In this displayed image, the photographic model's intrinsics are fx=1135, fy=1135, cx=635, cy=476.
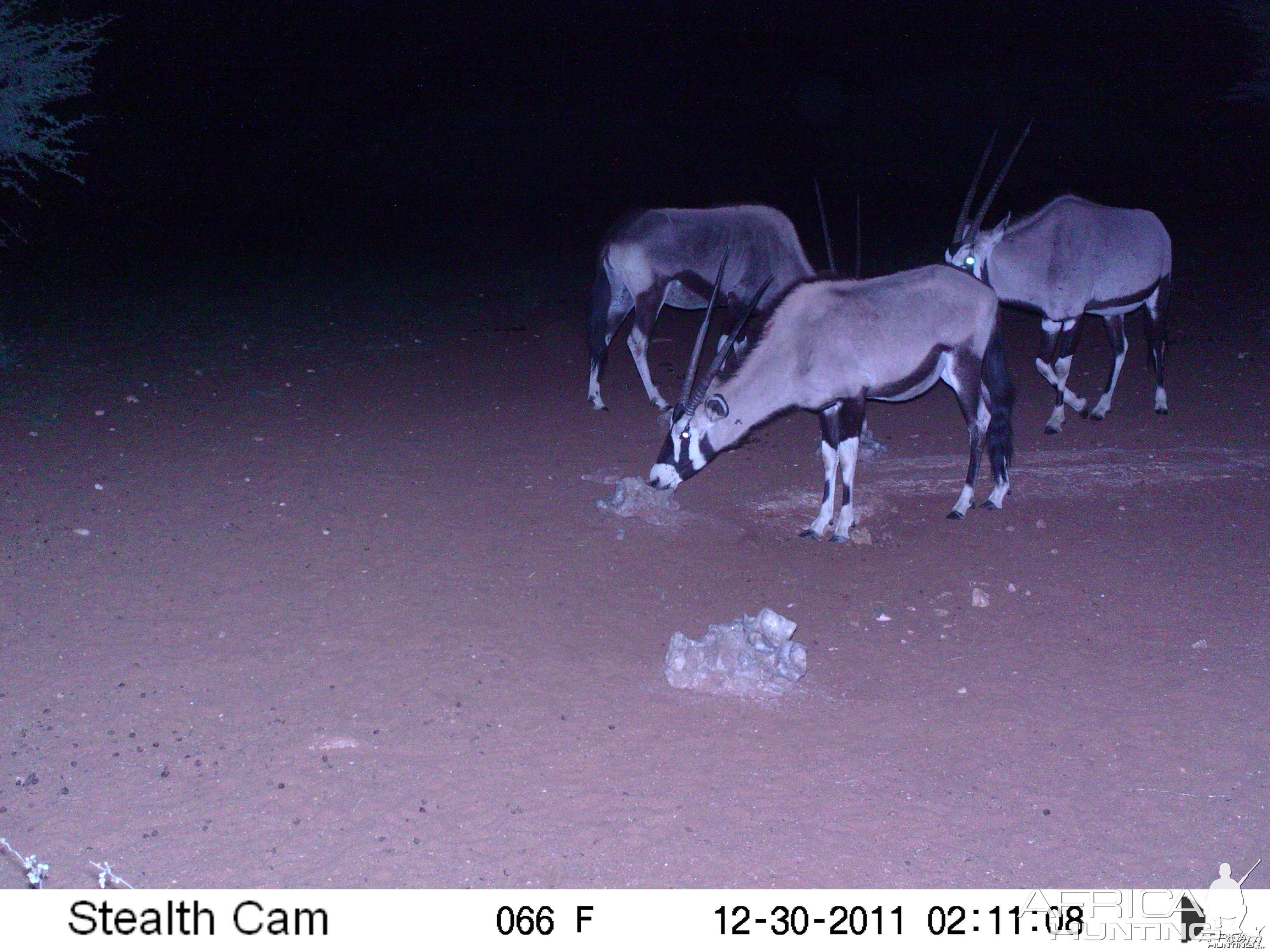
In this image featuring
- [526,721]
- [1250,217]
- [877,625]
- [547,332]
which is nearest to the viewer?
[526,721]

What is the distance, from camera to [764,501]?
8508 mm

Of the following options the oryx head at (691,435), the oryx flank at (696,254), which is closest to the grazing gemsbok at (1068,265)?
the oryx flank at (696,254)

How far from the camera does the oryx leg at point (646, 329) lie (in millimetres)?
10633

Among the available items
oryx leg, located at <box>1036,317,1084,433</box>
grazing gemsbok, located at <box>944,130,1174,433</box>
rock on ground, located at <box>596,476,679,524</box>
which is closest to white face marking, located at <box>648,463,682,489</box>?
rock on ground, located at <box>596,476,679,524</box>

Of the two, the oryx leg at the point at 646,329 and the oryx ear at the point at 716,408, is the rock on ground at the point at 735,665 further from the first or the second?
the oryx leg at the point at 646,329

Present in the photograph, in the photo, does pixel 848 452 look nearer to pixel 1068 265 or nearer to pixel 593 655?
pixel 593 655

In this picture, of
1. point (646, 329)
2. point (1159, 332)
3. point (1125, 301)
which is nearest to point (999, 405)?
point (1125, 301)

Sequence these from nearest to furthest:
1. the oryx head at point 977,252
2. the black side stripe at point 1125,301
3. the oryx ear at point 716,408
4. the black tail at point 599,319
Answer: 1. the oryx ear at point 716,408
2. the oryx head at point 977,252
3. the black side stripe at point 1125,301
4. the black tail at point 599,319

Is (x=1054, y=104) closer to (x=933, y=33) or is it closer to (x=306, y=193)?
(x=933, y=33)

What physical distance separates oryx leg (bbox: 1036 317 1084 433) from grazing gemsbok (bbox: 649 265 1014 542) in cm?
255

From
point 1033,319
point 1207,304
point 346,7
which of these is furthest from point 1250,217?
point 346,7

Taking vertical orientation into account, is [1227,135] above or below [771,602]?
above

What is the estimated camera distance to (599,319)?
11109 millimetres

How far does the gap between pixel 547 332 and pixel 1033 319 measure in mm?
6725
